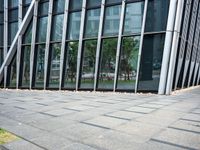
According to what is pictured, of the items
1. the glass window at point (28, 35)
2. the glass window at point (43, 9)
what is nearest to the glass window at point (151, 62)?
the glass window at point (43, 9)

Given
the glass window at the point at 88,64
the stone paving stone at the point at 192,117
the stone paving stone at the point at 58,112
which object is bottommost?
the stone paving stone at the point at 58,112

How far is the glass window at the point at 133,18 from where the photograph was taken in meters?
15.3

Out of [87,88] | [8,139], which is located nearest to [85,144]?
[8,139]

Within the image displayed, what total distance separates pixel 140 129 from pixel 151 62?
30.1ft

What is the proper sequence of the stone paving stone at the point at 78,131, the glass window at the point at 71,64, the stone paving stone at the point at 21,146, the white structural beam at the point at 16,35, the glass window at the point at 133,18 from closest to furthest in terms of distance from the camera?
the stone paving stone at the point at 21,146, the stone paving stone at the point at 78,131, the glass window at the point at 133,18, the glass window at the point at 71,64, the white structural beam at the point at 16,35

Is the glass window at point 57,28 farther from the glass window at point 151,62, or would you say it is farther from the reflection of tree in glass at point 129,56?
the glass window at point 151,62

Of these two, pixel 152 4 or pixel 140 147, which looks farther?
pixel 152 4

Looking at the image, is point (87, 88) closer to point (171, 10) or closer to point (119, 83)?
point (119, 83)

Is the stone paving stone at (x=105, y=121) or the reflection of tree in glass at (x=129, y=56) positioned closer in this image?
the stone paving stone at (x=105, y=121)

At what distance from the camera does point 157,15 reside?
1452 centimetres

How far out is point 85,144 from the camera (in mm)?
4887

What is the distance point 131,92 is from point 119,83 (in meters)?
1.17

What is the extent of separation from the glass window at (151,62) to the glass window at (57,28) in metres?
7.60

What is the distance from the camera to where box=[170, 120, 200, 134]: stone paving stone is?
20.0ft
